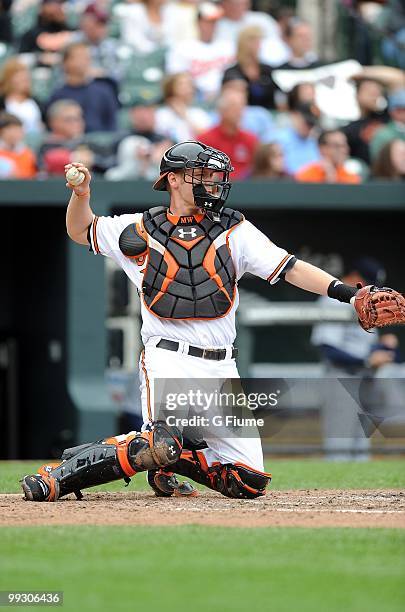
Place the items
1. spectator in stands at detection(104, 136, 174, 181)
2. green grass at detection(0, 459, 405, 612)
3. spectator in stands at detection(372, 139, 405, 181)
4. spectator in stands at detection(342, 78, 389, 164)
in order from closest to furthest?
green grass at detection(0, 459, 405, 612)
spectator in stands at detection(104, 136, 174, 181)
spectator in stands at detection(372, 139, 405, 181)
spectator in stands at detection(342, 78, 389, 164)

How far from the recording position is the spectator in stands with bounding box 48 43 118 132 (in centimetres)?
1174

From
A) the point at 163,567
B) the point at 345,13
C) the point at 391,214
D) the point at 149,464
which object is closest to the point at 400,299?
the point at 149,464

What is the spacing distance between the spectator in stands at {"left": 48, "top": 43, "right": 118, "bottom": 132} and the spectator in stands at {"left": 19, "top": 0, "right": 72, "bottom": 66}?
84 centimetres

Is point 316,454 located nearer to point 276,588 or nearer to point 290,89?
point 290,89

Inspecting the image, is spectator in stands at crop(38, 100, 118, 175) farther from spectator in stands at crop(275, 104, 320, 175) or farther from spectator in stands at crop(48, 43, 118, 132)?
spectator in stands at crop(275, 104, 320, 175)

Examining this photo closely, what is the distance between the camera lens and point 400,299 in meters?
5.56

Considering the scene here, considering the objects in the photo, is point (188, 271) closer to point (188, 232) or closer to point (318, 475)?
point (188, 232)

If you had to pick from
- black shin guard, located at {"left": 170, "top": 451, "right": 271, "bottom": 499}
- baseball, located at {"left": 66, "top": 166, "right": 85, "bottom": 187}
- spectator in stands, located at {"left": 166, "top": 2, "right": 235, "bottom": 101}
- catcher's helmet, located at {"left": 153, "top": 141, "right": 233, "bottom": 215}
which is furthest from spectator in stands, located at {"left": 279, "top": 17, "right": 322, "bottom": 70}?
black shin guard, located at {"left": 170, "top": 451, "right": 271, "bottom": 499}

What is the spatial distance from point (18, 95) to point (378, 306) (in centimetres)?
680

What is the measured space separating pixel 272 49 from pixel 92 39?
1923 millimetres

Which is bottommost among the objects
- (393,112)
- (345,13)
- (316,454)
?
(316,454)

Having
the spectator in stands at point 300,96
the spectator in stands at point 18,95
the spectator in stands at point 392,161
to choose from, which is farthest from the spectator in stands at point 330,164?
the spectator in stands at point 18,95

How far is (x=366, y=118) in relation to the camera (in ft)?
41.8

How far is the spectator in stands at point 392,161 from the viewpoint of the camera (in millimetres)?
11703
